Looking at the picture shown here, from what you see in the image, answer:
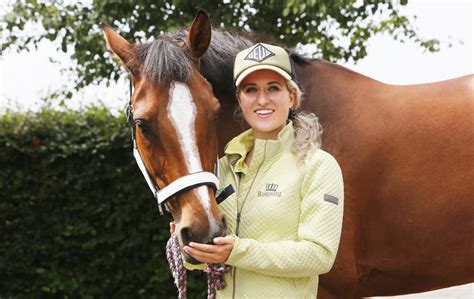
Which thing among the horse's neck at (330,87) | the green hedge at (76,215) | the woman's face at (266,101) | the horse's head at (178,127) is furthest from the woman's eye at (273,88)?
the green hedge at (76,215)

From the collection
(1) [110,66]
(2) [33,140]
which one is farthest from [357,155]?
(2) [33,140]

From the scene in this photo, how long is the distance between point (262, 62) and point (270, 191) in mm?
471

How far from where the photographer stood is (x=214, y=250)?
2051 millimetres

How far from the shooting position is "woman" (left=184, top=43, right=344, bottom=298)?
204cm

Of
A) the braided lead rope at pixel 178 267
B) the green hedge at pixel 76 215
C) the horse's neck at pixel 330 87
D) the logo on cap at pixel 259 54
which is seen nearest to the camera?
the logo on cap at pixel 259 54

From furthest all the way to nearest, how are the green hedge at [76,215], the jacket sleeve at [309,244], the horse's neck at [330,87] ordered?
the green hedge at [76,215]
the horse's neck at [330,87]
the jacket sleeve at [309,244]

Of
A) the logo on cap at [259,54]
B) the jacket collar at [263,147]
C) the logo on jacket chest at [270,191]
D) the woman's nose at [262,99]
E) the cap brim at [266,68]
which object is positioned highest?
the logo on cap at [259,54]

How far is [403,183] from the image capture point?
3.17m

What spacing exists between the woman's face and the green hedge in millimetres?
3525

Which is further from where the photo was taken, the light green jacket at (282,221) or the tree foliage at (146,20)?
the tree foliage at (146,20)

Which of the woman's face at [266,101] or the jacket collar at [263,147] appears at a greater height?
the woman's face at [266,101]

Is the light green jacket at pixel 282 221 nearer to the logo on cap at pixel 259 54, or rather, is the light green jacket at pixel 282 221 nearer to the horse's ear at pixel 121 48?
the logo on cap at pixel 259 54

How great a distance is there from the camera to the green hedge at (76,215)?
570 cm

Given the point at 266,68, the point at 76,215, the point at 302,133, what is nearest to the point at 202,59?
the point at 266,68
